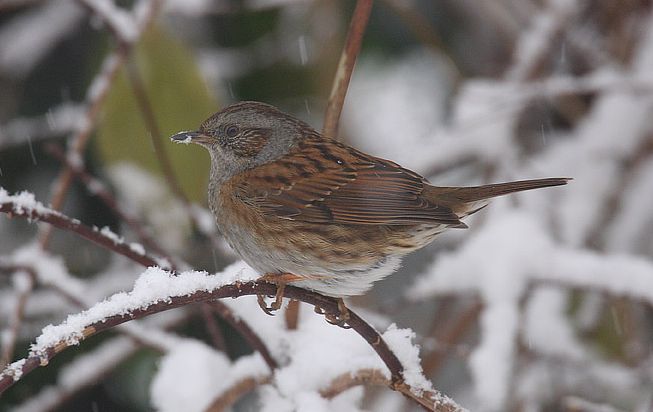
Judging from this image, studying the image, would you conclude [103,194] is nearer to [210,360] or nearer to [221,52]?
[210,360]

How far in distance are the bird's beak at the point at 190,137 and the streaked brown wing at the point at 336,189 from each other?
0.21 m

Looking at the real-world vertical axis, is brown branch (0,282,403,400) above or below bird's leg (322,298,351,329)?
below

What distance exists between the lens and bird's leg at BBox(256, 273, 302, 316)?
2246 millimetres

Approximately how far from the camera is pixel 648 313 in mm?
4227

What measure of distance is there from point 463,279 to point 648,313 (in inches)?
51.0

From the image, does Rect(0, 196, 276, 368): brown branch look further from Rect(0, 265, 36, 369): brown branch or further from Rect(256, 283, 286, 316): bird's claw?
Rect(0, 265, 36, 369): brown branch

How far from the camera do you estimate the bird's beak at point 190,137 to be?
2779 mm

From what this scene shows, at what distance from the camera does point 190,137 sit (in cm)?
286

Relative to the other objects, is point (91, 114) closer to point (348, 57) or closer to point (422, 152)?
point (348, 57)

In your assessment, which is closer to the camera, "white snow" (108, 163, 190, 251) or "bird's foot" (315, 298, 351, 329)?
"bird's foot" (315, 298, 351, 329)

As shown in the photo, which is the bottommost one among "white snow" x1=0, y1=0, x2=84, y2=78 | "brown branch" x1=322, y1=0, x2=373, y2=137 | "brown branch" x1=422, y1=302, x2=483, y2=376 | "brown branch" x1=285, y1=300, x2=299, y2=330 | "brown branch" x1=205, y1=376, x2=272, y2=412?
"brown branch" x1=205, y1=376, x2=272, y2=412

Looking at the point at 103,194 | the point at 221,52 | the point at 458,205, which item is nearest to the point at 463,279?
the point at 458,205

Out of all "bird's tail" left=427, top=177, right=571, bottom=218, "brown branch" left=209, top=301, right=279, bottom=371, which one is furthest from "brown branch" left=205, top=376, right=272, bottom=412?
"bird's tail" left=427, top=177, right=571, bottom=218

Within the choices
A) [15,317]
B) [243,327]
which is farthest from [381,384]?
[15,317]
